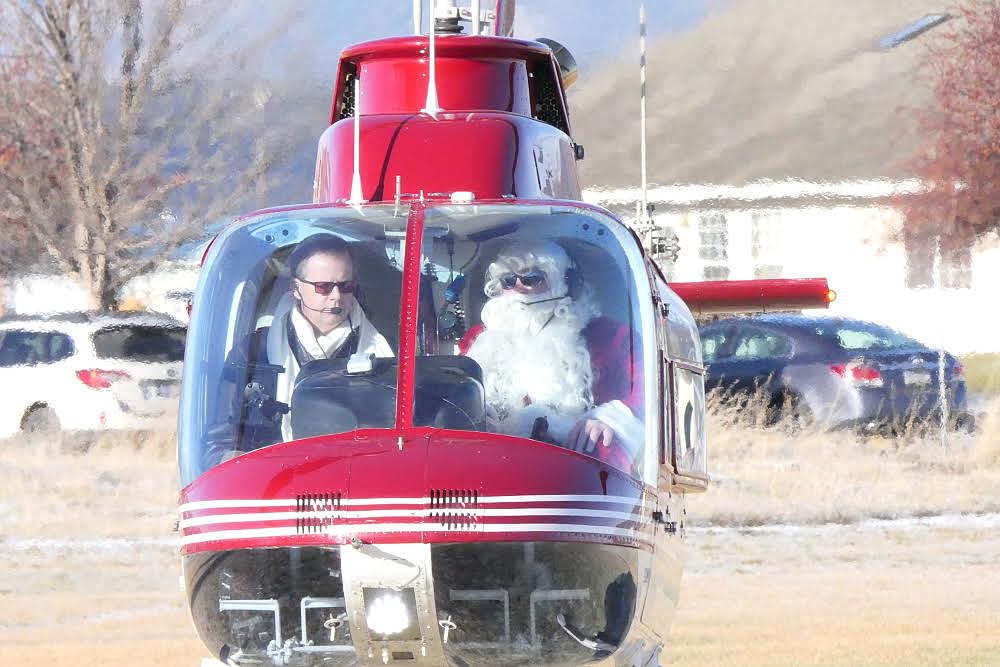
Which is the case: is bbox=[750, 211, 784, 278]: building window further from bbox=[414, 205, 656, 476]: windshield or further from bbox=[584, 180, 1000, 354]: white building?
bbox=[414, 205, 656, 476]: windshield

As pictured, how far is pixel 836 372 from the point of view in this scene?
17.7 m

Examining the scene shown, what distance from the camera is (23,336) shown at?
18.8m

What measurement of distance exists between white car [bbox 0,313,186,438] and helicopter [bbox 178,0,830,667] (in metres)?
10.3

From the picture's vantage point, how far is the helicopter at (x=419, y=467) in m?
5.95

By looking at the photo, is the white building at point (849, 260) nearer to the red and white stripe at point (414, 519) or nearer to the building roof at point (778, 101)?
the building roof at point (778, 101)

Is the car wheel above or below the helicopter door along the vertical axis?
below

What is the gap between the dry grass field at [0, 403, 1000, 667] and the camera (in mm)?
9938

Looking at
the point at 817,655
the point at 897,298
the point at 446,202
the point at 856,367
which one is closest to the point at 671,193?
the point at 897,298

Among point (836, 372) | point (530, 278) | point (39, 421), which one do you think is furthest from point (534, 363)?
point (39, 421)

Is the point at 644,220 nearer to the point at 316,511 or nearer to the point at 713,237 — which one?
the point at 316,511

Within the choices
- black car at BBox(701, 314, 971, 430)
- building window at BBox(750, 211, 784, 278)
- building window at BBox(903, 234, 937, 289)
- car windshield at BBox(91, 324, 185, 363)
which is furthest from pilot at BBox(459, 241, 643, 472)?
building window at BBox(903, 234, 937, 289)

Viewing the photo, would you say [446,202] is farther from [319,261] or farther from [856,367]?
[856,367]

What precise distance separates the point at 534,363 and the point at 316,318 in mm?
839

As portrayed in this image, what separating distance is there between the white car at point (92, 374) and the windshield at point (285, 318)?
36.7 ft
